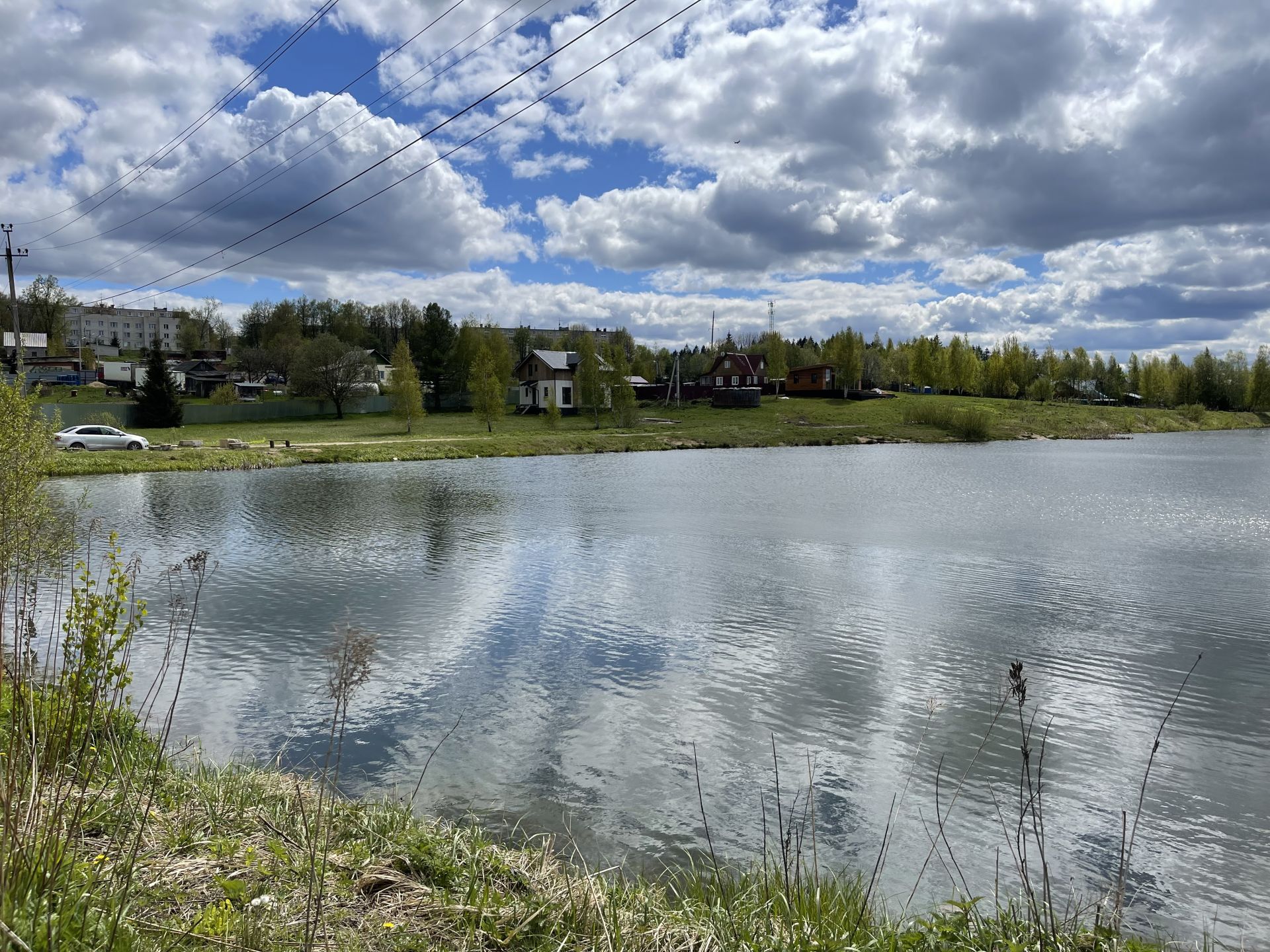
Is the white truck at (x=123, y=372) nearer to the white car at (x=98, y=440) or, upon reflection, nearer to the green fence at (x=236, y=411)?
the green fence at (x=236, y=411)

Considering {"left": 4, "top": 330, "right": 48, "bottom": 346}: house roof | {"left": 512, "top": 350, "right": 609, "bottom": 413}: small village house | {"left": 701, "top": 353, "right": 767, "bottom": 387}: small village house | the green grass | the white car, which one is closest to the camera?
the green grass

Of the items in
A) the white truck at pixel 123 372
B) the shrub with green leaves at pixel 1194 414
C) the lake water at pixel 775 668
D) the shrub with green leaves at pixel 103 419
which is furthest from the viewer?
the white truck at pixel 123 372

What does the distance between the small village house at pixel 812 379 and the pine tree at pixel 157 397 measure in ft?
244

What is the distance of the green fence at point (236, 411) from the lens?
217 ft

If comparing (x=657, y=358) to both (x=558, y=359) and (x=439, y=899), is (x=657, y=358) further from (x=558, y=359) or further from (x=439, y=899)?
(x=439, y=899)

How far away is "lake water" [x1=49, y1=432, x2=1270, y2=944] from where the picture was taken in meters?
7.79

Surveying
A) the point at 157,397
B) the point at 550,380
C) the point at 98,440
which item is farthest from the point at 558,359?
the point at 98,440

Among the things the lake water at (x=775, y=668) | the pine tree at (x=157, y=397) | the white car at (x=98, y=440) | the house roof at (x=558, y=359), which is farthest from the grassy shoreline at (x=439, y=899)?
the house roof at (x=558, y=359)

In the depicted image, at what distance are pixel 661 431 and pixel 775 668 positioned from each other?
61.3 metres

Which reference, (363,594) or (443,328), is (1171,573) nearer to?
(363,594)

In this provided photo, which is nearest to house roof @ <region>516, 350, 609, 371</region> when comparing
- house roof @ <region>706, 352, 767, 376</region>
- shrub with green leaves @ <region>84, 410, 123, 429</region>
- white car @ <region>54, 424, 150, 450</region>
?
house roof @ <region>706, 352, 767, 376</region>

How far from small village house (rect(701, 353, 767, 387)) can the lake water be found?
3643 inches

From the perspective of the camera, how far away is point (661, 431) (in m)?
73.2

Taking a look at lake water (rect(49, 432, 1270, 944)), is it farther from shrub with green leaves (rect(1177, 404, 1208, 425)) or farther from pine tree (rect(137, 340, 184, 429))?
shrub with green leaves (rect(1177, 404, 1208, 425))
